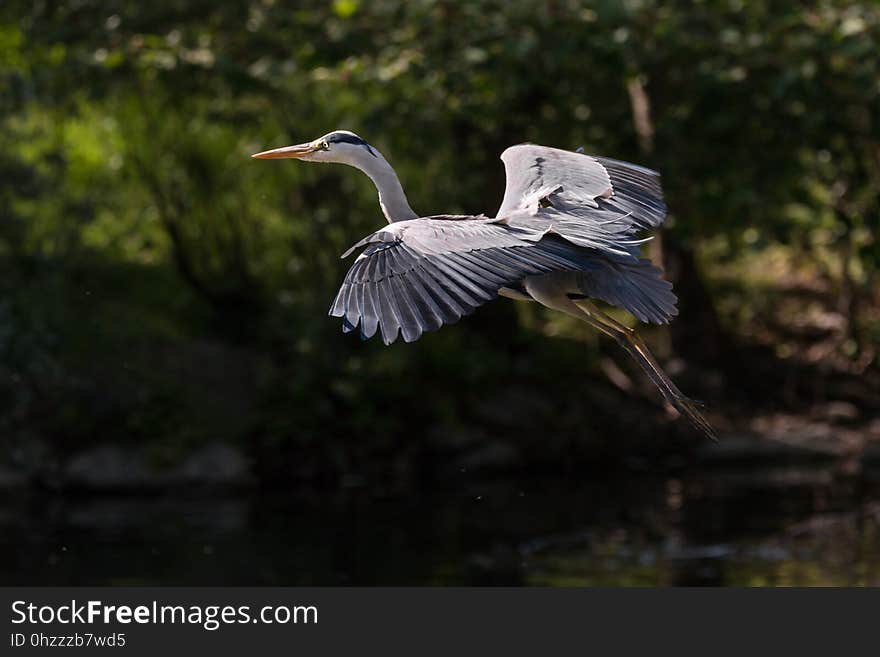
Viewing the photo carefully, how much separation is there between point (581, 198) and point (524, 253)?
3.01 feet

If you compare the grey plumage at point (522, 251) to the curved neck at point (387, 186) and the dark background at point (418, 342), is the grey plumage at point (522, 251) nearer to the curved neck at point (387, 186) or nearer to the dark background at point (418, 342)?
the curved neck at point (387, 186)

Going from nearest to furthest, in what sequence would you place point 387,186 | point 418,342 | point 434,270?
point 434,270 < point 387,186 < point 418,342

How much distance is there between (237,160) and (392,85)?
227 centimetres

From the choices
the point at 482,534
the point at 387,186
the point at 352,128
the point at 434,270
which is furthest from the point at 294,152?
the point at 352,128

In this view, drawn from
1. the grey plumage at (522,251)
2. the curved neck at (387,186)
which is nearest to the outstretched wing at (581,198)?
the grey plumage at (522,251)

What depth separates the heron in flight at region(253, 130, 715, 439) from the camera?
4.96 m

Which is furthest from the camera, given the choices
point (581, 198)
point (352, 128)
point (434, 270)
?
point (352, 128)

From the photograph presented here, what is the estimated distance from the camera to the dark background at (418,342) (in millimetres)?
9188

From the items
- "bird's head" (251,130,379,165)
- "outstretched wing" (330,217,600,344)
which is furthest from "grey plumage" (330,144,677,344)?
"bird's head" (251,130,379,165)

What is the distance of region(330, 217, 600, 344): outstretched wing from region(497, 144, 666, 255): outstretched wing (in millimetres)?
137

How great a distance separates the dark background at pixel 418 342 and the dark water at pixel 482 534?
32mm

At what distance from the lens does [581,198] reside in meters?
6.22

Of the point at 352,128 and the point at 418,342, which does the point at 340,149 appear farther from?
the point at 418,342

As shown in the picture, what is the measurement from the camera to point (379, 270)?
5133mm
